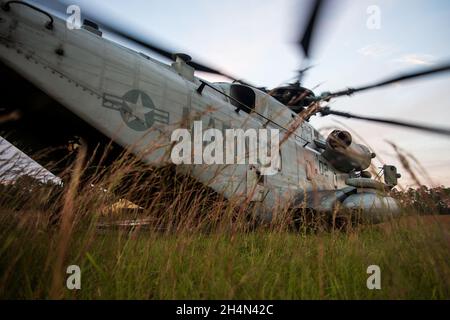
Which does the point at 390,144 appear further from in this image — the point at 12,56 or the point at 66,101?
the point at 12,56

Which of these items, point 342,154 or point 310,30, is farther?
point 342,154

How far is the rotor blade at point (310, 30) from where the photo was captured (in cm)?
288

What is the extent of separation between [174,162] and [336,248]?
2.12m

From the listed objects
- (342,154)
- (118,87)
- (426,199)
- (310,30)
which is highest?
(342,154)

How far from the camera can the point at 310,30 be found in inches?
138

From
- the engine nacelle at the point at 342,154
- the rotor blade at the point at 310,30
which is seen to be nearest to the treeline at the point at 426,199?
the rotor blade at the point at 310,30
